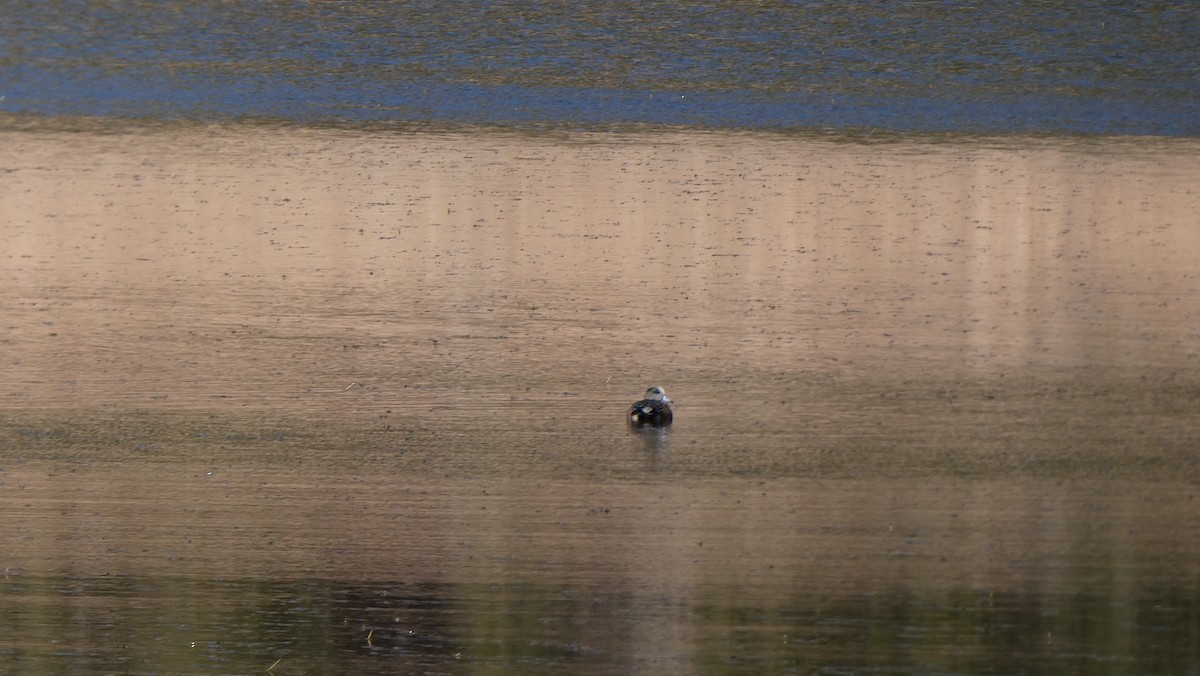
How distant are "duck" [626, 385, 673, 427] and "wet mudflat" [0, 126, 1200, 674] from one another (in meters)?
0.09

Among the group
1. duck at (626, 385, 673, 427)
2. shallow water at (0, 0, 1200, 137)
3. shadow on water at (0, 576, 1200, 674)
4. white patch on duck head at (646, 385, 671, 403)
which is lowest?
shadow on water at (0, 576, 1200, 674)

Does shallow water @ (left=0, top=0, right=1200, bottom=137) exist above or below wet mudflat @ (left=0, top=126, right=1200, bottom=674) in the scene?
above

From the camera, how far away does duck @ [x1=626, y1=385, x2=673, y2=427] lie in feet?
31.8

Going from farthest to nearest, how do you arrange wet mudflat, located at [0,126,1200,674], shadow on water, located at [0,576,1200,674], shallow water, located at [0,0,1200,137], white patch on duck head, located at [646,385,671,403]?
shallow water, located at [0,0,1200,137] < white patch on duck head, located at [646,385,671,403] < wet mudflat, located at [0,126,1200,674] < shadow on water, located at [0,576,1200,674]

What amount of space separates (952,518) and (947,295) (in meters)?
3.87

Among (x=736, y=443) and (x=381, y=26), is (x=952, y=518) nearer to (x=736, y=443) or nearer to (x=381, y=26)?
(x=736, y=443)

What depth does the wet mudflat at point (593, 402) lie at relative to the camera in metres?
7.66

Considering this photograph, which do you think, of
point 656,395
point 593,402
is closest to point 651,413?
point 656,395

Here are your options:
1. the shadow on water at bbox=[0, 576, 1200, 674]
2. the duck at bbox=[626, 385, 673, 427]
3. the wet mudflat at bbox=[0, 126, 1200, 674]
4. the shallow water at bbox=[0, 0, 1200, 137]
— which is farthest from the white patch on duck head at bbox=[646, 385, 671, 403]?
the shallow water at bbox=[0, 0, 1200, 137]

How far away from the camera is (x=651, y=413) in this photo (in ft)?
31.9

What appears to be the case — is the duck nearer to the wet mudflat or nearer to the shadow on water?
the wet mudflat

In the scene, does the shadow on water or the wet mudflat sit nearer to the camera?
the shadow on water

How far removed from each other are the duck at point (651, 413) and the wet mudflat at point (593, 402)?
9cm

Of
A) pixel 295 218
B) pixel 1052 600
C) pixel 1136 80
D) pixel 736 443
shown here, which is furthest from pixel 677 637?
pixel 1136 80
